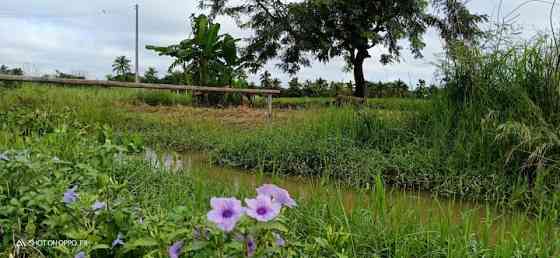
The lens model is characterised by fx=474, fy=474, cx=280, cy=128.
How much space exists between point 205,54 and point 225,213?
11633mm

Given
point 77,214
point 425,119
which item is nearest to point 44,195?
point 77,214

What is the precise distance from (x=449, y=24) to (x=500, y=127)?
6.34 ft

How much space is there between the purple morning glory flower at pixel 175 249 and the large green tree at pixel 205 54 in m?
11.2

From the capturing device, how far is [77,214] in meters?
1.31

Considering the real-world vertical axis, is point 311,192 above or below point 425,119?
below

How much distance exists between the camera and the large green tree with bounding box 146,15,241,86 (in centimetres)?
1200

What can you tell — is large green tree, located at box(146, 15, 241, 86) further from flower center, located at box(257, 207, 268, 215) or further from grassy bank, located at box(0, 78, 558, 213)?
flower center, located at box(257, 207, 268, 215)

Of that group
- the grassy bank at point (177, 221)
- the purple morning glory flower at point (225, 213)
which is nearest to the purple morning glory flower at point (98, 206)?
the grassy bank at point (177, 221)

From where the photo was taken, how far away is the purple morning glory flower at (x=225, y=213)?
2.93 feet

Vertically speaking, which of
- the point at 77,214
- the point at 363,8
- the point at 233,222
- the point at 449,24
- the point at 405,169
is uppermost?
the point at 363,8

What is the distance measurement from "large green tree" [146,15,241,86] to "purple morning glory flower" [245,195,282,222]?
1128 cm

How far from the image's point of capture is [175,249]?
103 cm

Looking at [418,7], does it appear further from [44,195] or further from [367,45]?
[44,195]

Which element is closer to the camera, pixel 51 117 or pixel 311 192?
pixel 311 192
